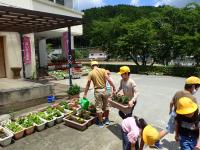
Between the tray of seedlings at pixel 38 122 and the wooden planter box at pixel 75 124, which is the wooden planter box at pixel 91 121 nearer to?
the wooden planter box at pixel 75 124

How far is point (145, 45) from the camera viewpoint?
24.2 meters

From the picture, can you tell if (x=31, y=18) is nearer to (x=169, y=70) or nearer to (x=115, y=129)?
(x=115, y=129)

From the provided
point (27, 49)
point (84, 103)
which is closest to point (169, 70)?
point (27, 49)

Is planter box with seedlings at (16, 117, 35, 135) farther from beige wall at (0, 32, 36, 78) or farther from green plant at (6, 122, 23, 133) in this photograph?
beige wall at (0, 32, 36, 78)

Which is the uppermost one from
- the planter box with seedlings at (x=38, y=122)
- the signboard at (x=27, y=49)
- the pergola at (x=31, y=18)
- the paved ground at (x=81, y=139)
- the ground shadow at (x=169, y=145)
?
the pergola at (x=31, y=18)

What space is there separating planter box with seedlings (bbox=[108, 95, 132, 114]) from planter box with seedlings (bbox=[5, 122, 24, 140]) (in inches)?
96.1

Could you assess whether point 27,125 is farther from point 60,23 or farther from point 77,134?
point 60,23

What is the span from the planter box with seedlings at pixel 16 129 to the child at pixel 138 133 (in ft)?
10.4

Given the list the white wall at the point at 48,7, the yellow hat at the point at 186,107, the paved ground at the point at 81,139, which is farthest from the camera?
the white wall at the point at 48,7

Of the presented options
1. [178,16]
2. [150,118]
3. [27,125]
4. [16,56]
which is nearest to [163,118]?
[150,118]

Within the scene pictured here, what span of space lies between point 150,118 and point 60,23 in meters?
6.12

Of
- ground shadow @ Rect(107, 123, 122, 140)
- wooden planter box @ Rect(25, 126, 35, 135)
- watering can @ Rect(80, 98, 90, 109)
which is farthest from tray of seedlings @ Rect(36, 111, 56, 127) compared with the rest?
ground shadow @ Rect(107, 123, 122, 140)

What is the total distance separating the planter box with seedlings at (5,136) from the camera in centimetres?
588

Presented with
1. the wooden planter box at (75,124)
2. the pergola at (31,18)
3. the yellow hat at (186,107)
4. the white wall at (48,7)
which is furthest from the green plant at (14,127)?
the white wall at (48,7)
